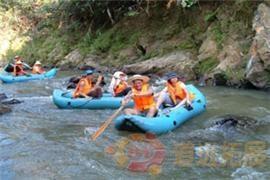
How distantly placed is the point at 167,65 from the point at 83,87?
4.63m

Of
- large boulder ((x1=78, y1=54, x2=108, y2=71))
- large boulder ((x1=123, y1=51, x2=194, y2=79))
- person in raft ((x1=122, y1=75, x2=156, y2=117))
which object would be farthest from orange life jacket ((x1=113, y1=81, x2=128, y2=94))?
large boulder ((x1=78, y1=54, x2=108, y2=71))

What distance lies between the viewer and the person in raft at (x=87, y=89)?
9938 millimetres

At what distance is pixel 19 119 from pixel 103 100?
1.76 meters

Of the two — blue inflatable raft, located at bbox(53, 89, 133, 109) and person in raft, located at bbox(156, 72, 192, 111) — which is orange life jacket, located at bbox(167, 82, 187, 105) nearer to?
person in raft, located at bbox(156, 72, 192, 111)

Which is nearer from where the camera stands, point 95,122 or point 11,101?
point 95,122

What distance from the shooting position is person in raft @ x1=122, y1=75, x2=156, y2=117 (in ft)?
25.8

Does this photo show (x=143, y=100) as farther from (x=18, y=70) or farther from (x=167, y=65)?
(x=18, y=70)

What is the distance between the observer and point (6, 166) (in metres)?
5.89

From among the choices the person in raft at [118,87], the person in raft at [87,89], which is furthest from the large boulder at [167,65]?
the person in raft at [87,89]

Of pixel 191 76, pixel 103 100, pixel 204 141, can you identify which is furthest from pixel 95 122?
pixel 191 76

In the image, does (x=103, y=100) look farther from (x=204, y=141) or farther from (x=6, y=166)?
(x=6, y=166)

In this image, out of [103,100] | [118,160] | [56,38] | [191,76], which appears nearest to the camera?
[118,160]

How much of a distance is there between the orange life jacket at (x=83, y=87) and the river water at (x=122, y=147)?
2.11 feet

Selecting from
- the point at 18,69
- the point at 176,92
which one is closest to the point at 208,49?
the point at 176,92
